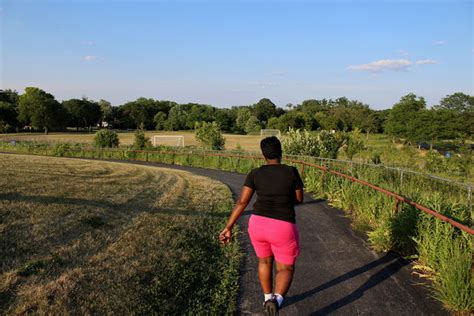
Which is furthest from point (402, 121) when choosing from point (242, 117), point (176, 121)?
point (176, 121)

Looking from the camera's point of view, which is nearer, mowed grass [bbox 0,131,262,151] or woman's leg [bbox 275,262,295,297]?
woman's leg [bbox 275,262,295,297]

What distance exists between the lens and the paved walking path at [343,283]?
436 cm

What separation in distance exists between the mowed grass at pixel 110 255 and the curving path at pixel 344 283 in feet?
1.05

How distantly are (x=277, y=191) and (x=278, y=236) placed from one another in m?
0.45

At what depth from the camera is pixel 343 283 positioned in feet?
16.7

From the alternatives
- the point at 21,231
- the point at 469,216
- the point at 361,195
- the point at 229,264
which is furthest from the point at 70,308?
the point at 361,195

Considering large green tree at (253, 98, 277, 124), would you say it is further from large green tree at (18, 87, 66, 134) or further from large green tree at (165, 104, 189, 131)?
large green tree at (18, 87, 66, 134)

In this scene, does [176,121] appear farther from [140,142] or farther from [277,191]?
[277,191]

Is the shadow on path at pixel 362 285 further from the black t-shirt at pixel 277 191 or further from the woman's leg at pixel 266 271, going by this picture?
the black t-shirt at pixel 277 191

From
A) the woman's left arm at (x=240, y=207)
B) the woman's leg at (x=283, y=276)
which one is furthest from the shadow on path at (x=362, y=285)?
the woman's left arm at (x=240, y=207)

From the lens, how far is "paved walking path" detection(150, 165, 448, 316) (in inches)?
171

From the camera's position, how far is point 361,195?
9.09m

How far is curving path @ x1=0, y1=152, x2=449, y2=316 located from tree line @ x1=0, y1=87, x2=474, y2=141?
2037 inches

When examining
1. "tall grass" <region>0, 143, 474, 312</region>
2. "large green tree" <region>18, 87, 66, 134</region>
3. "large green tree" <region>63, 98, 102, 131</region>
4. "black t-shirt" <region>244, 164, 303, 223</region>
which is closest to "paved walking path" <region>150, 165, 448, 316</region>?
"tall grass" <region>0, 143, 474, 312</region>
